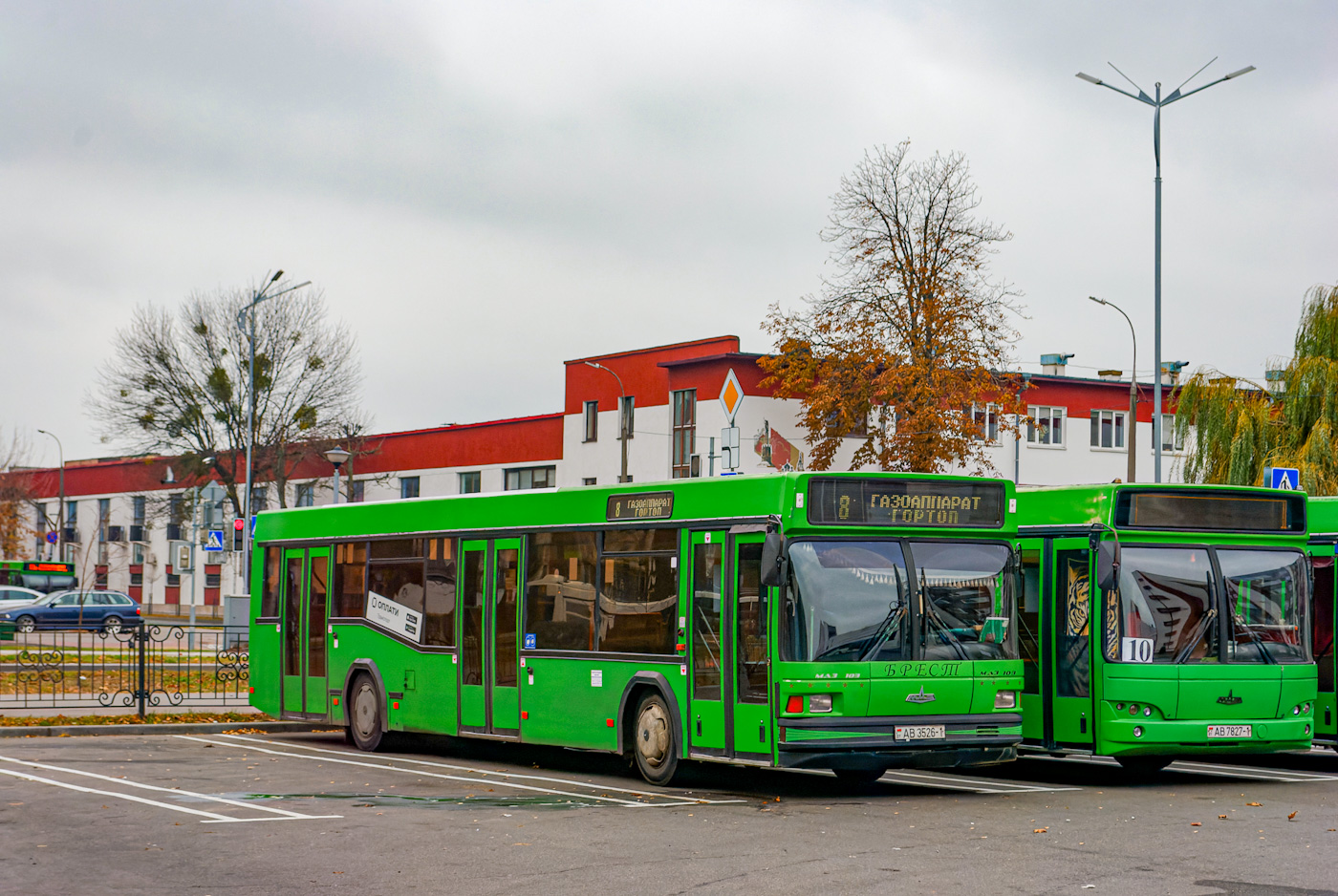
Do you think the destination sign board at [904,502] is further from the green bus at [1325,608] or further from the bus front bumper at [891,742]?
the green bus at [1325,608]

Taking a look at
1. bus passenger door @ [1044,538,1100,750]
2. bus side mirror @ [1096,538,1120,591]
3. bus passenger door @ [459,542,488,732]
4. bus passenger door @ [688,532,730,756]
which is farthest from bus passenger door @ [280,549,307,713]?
bus side mirror @ [1096,538,1120,591]

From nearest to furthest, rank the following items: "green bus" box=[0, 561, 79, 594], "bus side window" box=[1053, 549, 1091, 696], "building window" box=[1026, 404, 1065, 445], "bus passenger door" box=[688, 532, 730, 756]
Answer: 1. "bus passenger door" box=[688, 532, 730, 756]
2. "bus side window" box=[1053, 549, 1091, 696]
3. "building window" box=[1026, 404, 1065, 445]
4. "green bus" box=[0, 561, 79, 594]

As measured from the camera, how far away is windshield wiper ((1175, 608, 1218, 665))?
14.7 metres

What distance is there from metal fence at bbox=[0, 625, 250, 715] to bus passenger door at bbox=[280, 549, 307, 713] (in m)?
1.39

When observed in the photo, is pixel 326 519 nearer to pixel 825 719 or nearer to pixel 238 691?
pixel 238 691

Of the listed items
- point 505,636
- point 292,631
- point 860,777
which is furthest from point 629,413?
point 860,777

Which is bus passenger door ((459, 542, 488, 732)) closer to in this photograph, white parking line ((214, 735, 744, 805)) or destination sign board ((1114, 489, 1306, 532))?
white parking line ((214, 735, 744, 805))

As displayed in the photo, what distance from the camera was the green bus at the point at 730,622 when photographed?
43.9 feet

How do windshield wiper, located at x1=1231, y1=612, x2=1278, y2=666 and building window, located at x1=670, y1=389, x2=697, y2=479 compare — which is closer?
windshield wiper, located at x1=1231, y1=612, x2=1278, y2=666

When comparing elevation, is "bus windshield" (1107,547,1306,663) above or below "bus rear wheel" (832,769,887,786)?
above

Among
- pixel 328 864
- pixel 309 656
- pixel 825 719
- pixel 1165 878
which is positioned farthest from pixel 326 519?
pixel 1165 878

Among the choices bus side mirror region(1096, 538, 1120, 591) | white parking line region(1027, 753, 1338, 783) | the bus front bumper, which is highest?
bus side mirror region(1096, 538, 1120, 591)

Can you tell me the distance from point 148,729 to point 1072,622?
1160cm

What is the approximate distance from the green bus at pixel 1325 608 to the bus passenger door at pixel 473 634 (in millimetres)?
8325
